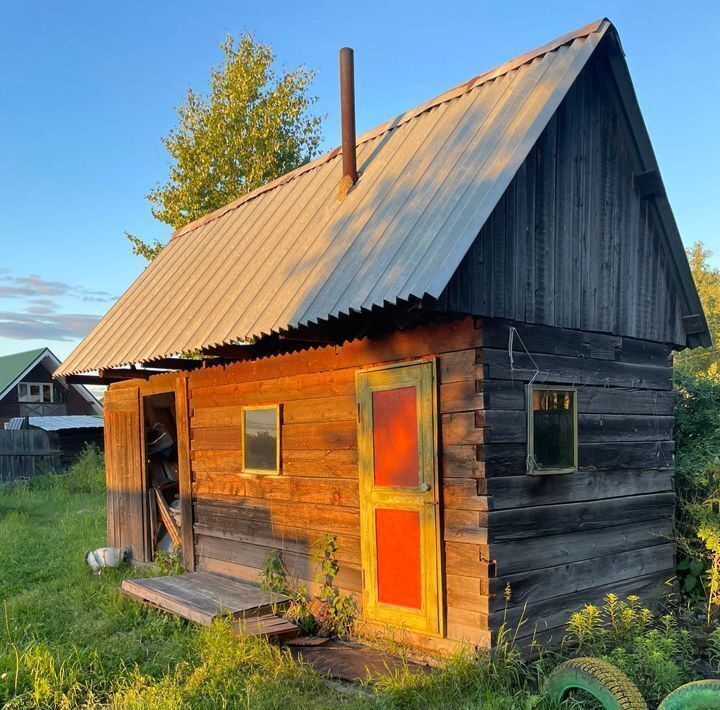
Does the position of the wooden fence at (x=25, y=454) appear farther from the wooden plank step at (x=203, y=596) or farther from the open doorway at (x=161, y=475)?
the wooden plank step at (x=203, y=596)

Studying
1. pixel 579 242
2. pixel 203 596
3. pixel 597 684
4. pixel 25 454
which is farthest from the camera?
pixel 25 454

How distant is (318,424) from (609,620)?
10.5 ft

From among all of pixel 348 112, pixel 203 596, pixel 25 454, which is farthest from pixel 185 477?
pixel 25 454

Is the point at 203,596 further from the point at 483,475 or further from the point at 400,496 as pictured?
the point at 483,475

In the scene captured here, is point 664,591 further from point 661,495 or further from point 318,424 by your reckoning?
point 318,424

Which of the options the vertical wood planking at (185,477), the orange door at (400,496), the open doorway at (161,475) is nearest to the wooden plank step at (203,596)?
the vertical wood planking at (185,477)

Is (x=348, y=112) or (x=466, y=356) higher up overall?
(x=348, y=112)

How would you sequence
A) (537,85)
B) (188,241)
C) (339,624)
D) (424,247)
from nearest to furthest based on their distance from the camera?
(424,247), (537,85), (339,624), (188,241)

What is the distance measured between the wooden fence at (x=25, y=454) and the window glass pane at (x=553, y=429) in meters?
20.7

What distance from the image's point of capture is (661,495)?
7.07 metres

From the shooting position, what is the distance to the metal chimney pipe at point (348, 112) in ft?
23.8

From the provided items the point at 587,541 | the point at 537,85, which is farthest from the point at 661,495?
the point at 537,85

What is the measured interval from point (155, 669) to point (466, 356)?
12.0 feet

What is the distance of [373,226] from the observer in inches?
242
